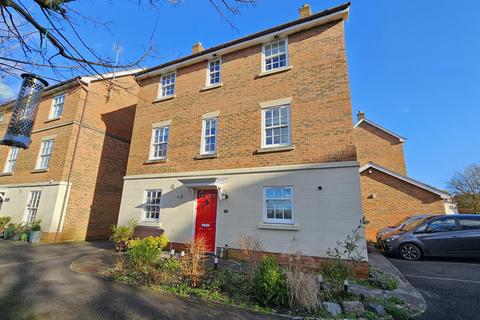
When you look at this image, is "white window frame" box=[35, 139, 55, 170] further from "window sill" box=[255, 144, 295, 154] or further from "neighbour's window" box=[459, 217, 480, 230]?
"neighbour's window" box=[459, 217, 480, 230]

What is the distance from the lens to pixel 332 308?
15.2 feet

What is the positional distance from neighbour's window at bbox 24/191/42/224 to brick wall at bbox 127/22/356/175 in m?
6.61

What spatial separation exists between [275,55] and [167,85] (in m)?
6.31

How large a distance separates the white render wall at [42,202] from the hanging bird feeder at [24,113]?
35.0 ft

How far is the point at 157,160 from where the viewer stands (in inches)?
464

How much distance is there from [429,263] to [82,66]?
12.8 meters

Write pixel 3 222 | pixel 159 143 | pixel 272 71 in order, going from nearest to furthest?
pixel 272 71
pixel 159 143
pixel 3 222

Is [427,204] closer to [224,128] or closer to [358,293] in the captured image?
[358,293]

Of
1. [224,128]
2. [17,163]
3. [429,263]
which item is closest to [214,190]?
[224,128]

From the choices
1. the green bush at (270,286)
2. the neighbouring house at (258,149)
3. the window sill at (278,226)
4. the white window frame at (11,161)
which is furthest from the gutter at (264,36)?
the white window frame at (11,161)

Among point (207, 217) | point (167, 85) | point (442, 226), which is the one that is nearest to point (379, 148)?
point (442, 226)

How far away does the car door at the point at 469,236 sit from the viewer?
9.02 m

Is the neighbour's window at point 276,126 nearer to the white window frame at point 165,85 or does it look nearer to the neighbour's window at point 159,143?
the neighbour's window at point 159,143

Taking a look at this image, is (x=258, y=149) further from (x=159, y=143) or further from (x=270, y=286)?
(x=159, y=143)
